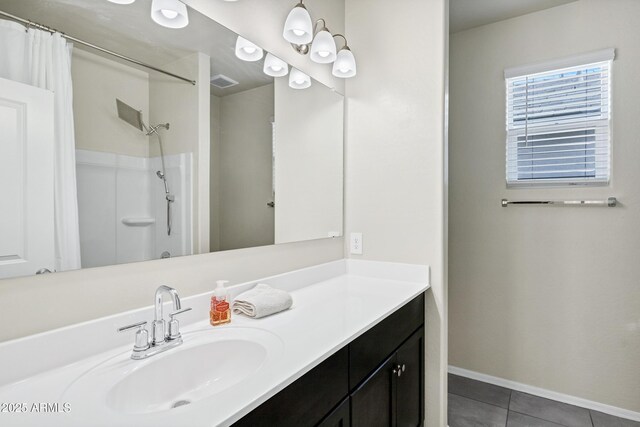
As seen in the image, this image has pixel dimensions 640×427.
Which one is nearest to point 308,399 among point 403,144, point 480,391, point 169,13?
point 169,13

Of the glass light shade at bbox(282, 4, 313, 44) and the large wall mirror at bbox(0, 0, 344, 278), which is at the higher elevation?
the glass light shade at bbox(282, 4, 313, 44)

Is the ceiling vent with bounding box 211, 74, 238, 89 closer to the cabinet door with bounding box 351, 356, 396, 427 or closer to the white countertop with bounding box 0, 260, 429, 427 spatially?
the white countertop with bounding box 0, 260, 429, 427

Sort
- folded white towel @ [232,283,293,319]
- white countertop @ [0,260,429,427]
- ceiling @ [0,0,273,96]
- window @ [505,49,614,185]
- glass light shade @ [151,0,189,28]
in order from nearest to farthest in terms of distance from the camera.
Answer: white countertop @ [0,260,429,427]
ceiling @ [0,0,273,96]
glass light shade @ [151,0,189,28]
folded white towel @ [232,283,293,319]
window @ [505,49,614,185]

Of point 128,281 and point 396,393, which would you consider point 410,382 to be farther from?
point 128,281

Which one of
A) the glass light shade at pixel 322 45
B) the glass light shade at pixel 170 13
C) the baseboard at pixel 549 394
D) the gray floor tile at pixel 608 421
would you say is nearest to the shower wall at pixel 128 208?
the glass light shade at pixel 170 13

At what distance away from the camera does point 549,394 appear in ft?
7.23

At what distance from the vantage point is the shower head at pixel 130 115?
0.97 metres

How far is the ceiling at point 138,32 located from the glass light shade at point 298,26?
23 cm

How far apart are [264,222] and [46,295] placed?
81 cm

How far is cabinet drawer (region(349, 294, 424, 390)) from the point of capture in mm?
1091

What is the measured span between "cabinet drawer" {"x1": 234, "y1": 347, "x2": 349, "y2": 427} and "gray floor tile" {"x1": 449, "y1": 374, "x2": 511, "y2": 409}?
1641mm

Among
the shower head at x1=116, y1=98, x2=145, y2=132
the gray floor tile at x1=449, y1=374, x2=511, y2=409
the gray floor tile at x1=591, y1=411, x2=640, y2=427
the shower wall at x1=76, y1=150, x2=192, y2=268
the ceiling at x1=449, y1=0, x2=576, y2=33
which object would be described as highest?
the ceiling at x1=449, y1=0, x2=576, y2=33

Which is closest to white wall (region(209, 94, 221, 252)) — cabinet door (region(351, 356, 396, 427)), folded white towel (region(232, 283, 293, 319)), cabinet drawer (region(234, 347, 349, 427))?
folded white towel (region(232, 283, 293, 319))

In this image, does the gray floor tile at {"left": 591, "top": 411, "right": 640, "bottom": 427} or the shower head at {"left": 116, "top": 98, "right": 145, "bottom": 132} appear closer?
the shower head at {"left": 116, "top": 98, "right": 145, "bottom": 132}
